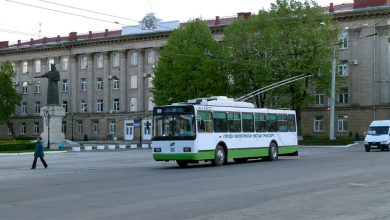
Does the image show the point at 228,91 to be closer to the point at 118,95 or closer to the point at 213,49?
the point at 213,49

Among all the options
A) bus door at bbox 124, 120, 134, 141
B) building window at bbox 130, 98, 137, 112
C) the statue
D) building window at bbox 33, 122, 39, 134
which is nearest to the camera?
the statue

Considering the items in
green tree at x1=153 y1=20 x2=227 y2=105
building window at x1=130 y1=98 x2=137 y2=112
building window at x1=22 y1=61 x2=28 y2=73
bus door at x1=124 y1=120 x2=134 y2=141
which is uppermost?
building window at x1=22 y1=61 x2=28 y2=73

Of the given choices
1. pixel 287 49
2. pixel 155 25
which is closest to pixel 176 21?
pixel 155 25

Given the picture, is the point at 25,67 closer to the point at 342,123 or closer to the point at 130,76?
the point at 130,76

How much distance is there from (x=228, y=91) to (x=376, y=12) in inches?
780

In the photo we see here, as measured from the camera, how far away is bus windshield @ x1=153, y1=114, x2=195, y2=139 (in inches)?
1041

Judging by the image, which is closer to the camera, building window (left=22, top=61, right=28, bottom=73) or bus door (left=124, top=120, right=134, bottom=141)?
bus door (left=124, top=120, right=134, bottom=141)

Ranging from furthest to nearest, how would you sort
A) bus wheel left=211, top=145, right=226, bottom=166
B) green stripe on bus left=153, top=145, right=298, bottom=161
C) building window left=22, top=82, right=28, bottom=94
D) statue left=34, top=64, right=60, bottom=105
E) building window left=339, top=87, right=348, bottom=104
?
1. building window left=22, top=82, right=28, bottom=94
2. building window left=339, top=87, right=348, bottom=104
3. statue left=34, top=64, right=60, bottom=105
4. bus wheel left=211, top=145, right=226, bottom=166
5. green stripe on bus left=153, top=145, right=298, bottom=161

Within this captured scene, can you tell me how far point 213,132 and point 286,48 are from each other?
33.7 meters

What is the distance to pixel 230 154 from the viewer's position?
28672 mm

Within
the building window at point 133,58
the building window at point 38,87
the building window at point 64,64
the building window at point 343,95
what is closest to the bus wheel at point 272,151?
the building window at point 343,95

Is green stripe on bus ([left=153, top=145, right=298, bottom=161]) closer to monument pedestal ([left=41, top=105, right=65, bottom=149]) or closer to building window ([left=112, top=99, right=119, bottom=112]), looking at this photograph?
monument pedestal ([left=41, top=105, right=65, bottom=149])

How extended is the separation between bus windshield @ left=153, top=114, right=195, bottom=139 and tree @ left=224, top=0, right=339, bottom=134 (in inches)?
1302

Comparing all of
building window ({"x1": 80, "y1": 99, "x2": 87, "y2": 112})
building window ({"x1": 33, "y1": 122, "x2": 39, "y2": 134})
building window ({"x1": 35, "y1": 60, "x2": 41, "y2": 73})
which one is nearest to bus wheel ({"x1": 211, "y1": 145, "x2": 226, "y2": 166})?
building window ({"x1": 80, "y1": 99, "x2": 87, "y2": 112})
